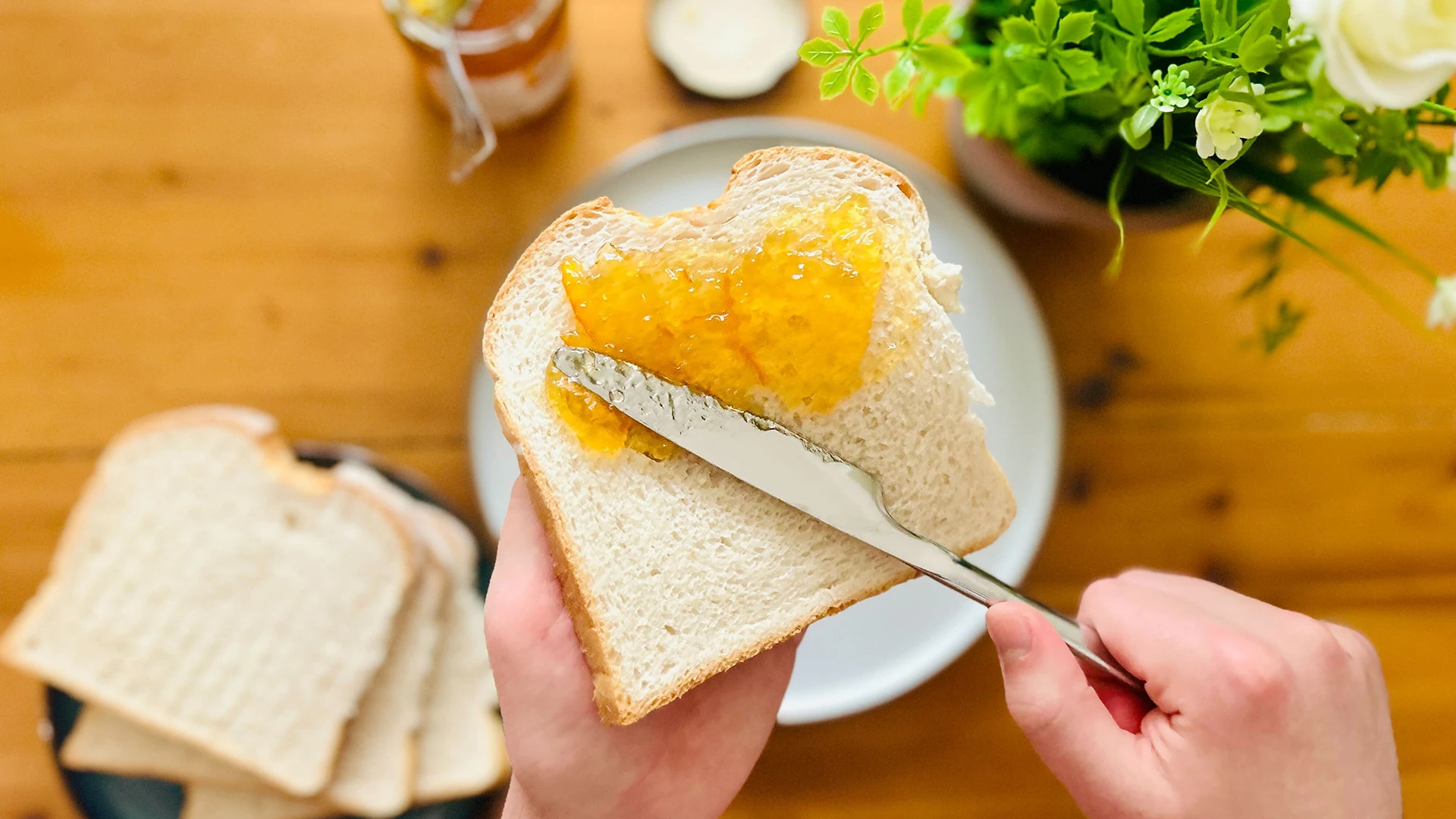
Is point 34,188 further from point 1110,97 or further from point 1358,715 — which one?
point 1358,715

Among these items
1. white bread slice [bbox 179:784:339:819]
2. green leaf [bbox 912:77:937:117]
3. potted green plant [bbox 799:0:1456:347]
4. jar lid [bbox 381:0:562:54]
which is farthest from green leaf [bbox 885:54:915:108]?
white bread slice [bbox 179:784:339:819]

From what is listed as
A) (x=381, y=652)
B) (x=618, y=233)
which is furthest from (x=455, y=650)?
(x=618, y=233)

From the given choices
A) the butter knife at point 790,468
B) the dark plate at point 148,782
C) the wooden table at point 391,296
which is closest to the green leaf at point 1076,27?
the butter knife at point 790,468

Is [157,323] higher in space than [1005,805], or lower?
higher

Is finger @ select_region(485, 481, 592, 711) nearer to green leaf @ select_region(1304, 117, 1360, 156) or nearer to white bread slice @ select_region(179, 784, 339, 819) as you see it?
white bread slice @ select_region(179, 784, 339, 819)

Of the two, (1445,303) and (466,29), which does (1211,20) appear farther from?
(466,29)

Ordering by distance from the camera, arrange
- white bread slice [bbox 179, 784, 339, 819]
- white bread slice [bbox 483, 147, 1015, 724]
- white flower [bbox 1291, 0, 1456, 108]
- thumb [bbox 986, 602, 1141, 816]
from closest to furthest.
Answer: white flower [bbox 1291, 0, 1456, 108], thumb [bbox 986, 602, 1141, 816], white bread slice [bbox 483, 147, 1015, 724], white bread slice [bbox 179, 784, 339, 819]
